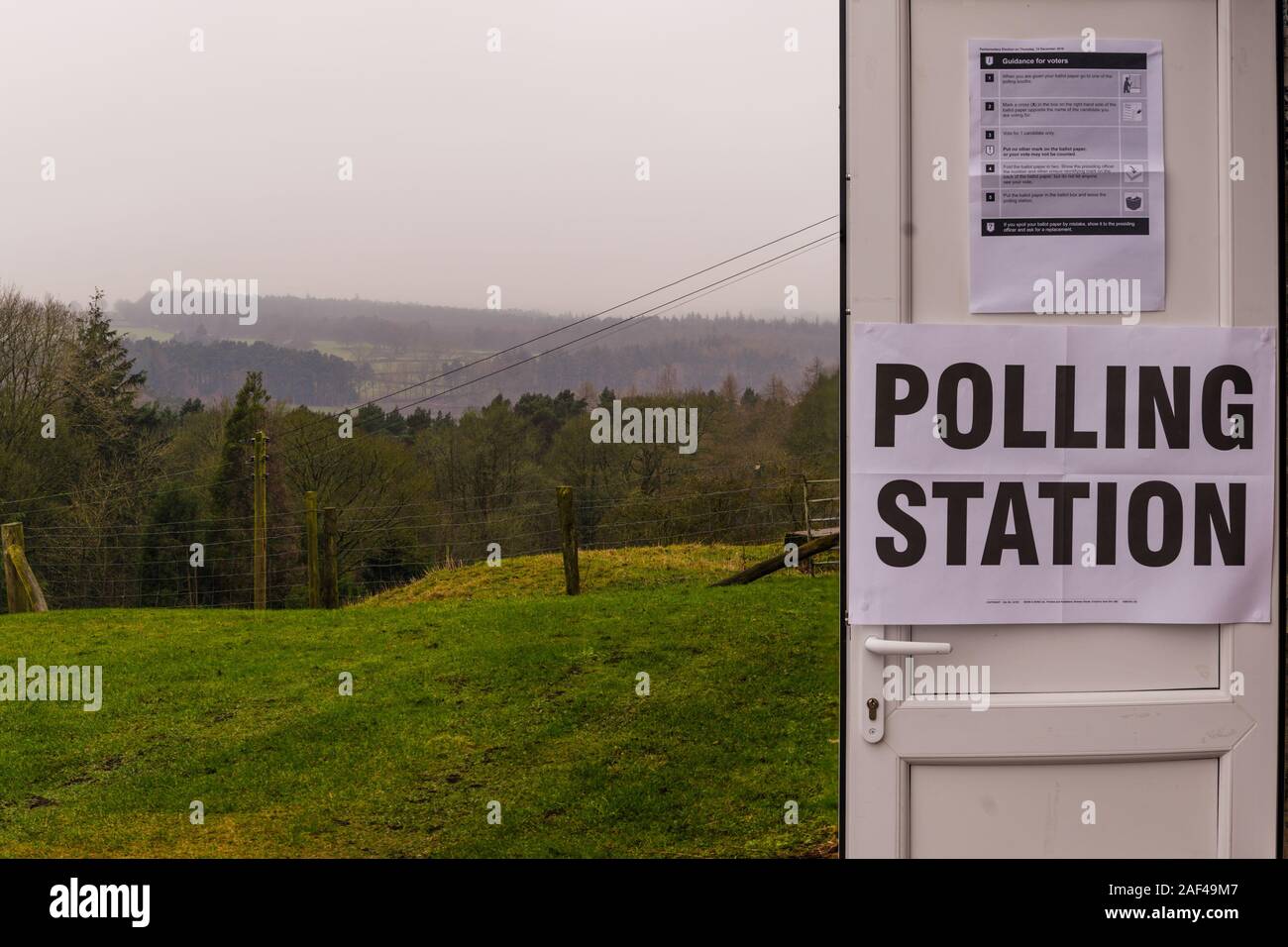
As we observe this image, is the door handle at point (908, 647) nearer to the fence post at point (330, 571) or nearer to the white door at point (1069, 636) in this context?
the white door at point (1069, 636)

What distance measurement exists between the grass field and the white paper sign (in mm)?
3836

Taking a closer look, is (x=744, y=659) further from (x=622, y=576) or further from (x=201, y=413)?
(x=201, y=413)

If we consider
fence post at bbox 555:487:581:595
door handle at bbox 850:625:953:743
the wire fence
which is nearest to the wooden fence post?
the wire fence

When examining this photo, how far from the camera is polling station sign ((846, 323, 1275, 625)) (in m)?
1.64

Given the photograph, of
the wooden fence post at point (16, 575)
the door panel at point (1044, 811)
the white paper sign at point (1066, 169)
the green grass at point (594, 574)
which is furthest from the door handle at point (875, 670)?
the wooden fence post at point (16, 575)

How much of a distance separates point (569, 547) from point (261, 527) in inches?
117

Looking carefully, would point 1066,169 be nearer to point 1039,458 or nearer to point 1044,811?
point 1039,458

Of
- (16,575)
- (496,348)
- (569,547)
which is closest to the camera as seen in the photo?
(16,575)

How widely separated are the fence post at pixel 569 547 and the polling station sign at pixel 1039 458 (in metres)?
7.14

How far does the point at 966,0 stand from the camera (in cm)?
167

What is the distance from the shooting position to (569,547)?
28.7 feet

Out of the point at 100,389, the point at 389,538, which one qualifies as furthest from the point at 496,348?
the point at 100,389
